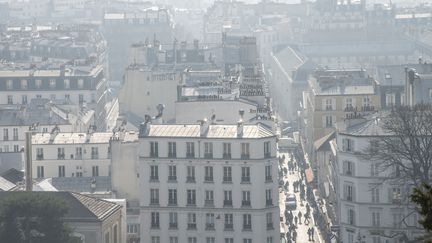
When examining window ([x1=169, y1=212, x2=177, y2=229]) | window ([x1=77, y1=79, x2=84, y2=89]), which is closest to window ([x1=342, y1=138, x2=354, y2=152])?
window ([x1=169, y1=212, x2=177, y2=229])

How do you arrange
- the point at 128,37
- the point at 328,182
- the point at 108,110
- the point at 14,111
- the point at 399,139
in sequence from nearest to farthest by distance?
the point at 399,139 → the point at 328,182 → the point at 14,111 → the point at 108,110 → the point at 128,37

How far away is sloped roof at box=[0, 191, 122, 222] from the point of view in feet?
208

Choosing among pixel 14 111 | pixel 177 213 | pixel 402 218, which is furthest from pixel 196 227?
pixel 14 111

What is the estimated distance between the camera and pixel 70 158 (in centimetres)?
8150

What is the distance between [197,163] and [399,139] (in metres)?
7.75

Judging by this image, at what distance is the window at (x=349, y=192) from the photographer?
226ft

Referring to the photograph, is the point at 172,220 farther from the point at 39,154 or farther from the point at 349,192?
the point at 39,154

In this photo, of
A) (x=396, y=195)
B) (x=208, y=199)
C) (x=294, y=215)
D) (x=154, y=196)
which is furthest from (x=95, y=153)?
(x=396, y=195)

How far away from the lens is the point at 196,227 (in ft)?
220

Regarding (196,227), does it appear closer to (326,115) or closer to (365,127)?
(365,127)

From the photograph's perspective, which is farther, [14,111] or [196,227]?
[14,111]

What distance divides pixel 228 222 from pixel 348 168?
5.83 m

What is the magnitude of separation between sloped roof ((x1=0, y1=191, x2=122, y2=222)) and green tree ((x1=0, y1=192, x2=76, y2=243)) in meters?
1.50

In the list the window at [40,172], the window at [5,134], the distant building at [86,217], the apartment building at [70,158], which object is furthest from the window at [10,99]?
the distant building at [86,217]
